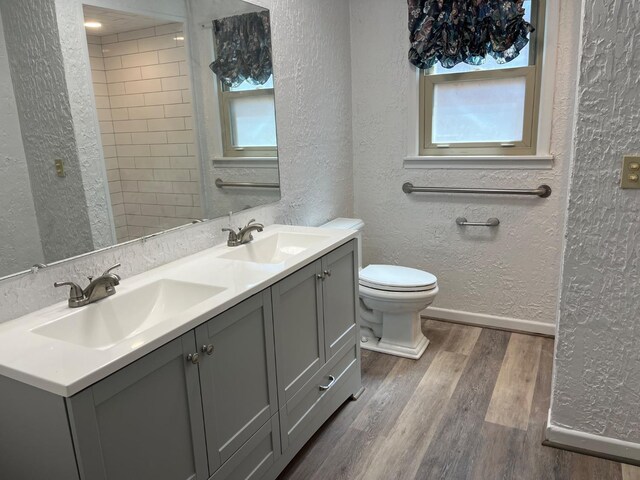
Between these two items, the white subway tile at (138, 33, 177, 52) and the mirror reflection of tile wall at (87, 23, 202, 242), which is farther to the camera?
the white subway tile at (138, 33, 177, 52)

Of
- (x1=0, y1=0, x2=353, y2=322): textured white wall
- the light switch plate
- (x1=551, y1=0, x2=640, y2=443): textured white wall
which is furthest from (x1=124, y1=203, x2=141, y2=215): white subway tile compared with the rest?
the light switch plate

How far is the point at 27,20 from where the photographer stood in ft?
4.50

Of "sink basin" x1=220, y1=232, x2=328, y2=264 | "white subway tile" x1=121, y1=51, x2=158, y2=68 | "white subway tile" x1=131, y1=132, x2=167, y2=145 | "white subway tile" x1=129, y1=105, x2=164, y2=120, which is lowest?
"sink basin" x1=220, y1=232, x2=328, y2=264

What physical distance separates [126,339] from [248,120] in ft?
4.33

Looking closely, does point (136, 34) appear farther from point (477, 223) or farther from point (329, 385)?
point (477, 223)

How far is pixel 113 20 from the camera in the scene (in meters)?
1.60

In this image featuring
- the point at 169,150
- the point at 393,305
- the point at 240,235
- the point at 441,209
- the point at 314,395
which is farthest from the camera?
the point at 441,209

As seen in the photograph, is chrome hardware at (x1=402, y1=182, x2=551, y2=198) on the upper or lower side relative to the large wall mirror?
lower

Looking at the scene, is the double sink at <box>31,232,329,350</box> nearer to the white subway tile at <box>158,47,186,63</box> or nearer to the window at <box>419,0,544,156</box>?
the white subway tile at <box>158,47,186,63</box>

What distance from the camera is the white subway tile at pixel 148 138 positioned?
5.60 feet

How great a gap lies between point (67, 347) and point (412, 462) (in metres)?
1.36

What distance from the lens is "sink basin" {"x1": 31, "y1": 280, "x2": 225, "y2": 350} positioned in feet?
4.54

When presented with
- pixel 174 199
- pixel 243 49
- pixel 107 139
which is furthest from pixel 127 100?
pixel 243 49

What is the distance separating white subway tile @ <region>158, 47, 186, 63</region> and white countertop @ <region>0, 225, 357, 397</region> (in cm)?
74
